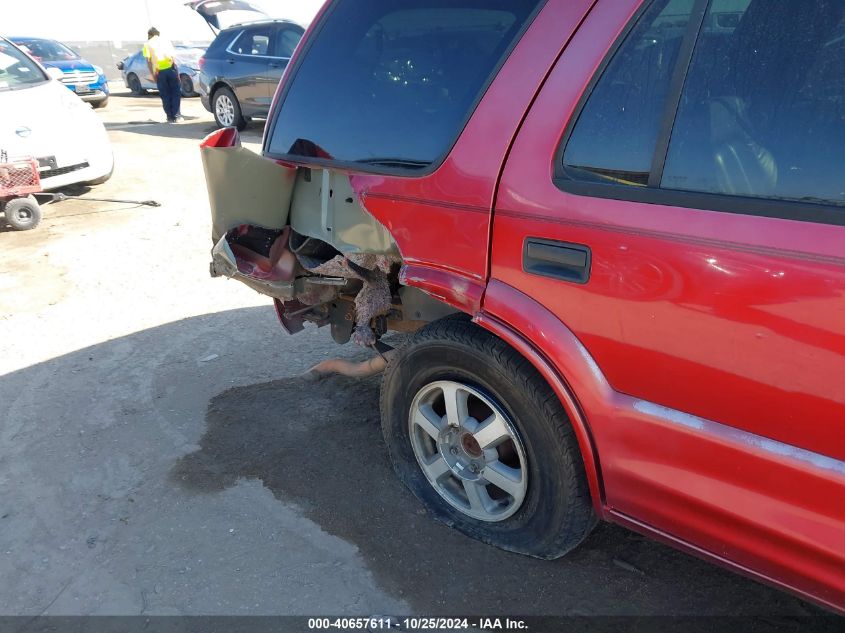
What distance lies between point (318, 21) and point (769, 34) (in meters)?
1.79

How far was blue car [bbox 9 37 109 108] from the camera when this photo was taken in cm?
1586

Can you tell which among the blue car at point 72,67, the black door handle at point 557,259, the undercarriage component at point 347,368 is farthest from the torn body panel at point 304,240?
the blue car at point 72,67

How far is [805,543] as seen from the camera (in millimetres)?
1694

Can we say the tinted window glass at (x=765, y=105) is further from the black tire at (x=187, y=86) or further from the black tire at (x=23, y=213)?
the black tire at (x=187, y=86)

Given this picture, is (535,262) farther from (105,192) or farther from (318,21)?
Result: (105,192)

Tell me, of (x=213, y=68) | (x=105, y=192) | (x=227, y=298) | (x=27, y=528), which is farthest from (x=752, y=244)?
(x=213, y=68)

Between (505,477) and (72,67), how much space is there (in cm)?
1699

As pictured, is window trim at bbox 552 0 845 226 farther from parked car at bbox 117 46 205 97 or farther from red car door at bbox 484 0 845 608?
parked car at bbox 117 46 205 97

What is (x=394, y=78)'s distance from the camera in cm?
254

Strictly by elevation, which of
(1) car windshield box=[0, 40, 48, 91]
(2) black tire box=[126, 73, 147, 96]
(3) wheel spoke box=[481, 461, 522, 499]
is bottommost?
(2) black tire box=[126, 73, 147, 96]

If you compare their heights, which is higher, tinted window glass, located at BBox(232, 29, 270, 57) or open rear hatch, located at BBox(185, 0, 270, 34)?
open rear hatch, located at BBox(185, 0, 270, 34)

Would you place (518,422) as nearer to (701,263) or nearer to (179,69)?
(701,263)

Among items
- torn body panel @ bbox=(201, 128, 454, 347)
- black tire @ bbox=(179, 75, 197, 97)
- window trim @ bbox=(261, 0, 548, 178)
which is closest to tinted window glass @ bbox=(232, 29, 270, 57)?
black tire @ bbox=(179, 75, 197, 97)

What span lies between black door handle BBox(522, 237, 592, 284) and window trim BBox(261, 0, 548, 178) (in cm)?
46
